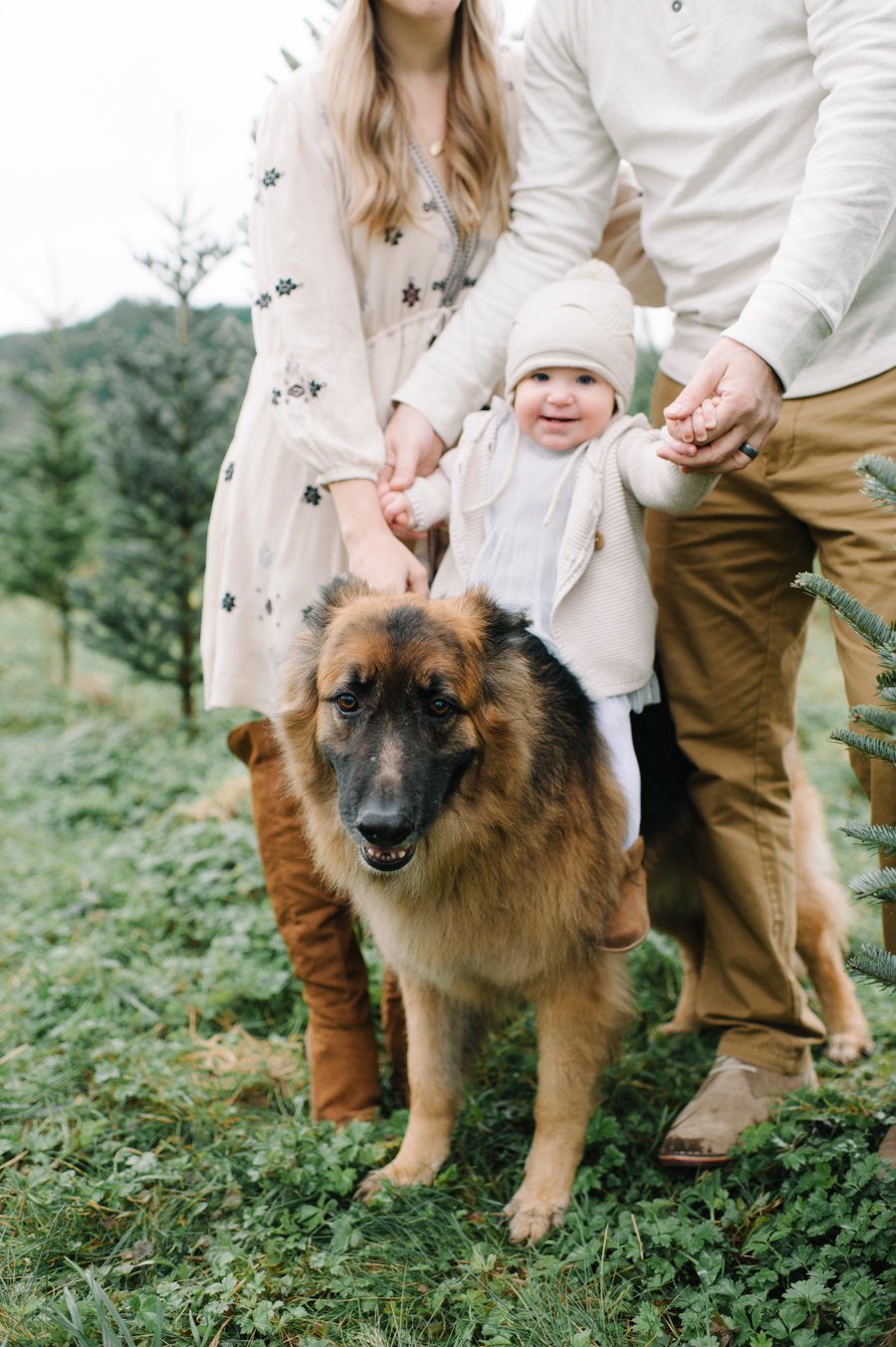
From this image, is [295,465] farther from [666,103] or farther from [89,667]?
[89,667]

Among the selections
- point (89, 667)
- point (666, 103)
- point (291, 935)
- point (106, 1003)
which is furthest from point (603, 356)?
point (89, 667)

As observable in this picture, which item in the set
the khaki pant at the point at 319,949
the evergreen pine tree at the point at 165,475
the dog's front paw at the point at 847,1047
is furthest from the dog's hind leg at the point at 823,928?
the evergreen pine tree at the point at 165,475

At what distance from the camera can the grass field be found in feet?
6.27

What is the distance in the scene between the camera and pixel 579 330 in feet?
7.53

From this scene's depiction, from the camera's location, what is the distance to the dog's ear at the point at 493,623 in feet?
7.36

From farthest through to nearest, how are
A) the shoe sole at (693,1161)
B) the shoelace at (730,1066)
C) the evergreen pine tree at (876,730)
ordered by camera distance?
Result: the shoelace at (730,1066)
the shoe sole at (693,1161)
the evergreen pine tree at (876,730)

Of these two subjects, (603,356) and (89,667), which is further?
(89,667)

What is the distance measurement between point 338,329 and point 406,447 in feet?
1.25

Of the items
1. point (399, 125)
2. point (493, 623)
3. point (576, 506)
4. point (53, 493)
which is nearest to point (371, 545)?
point (493, 623)

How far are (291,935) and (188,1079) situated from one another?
0.55 metres

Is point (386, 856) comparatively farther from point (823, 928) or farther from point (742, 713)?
point (823, 928)

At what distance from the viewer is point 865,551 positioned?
217 cm

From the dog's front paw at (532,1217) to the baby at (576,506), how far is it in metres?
0.71

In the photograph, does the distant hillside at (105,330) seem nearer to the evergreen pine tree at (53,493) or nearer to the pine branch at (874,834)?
the evergreen pine tree at (53,493)
